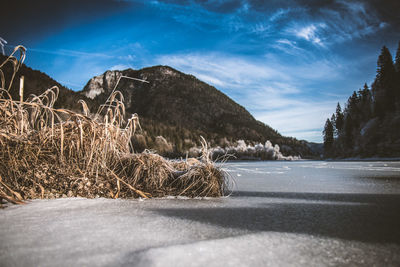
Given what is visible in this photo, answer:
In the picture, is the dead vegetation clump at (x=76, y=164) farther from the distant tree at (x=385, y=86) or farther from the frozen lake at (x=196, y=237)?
the distant tree at (x=385, y=86)

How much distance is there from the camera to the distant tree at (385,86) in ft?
89.3

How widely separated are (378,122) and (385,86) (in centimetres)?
522

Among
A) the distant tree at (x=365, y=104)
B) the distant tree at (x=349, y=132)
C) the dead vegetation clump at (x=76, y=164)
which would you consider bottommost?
the dead vegetation clump at (x=76, y=164)

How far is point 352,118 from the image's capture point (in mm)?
31672

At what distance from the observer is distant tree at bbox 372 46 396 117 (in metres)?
27.2

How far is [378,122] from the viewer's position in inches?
1072

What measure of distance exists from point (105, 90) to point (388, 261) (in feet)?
232

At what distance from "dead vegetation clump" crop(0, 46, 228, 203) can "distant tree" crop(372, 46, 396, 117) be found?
35823 mm

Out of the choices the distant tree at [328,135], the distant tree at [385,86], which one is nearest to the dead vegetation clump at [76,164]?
the distant tree at [385,86]

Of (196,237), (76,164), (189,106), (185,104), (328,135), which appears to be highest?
(185,104)

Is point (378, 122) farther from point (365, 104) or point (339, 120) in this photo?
point (339, 120)

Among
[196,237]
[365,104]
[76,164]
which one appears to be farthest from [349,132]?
[196,237]

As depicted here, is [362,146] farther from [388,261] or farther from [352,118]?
[388,261]

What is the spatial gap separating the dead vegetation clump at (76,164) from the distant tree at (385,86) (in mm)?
35823
